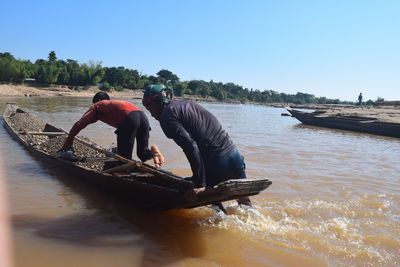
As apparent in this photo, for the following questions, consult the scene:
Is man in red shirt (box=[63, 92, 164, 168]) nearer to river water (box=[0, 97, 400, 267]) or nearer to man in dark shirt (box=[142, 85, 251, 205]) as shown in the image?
river water (box=[0, 97, 400, 267])

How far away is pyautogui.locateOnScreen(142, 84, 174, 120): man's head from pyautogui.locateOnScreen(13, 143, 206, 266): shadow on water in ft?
4.06

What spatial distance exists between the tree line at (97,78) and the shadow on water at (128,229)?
5.64 meters

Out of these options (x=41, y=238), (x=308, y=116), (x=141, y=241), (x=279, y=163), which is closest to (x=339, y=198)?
(x=279, y=163)

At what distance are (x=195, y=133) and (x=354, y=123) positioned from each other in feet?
57.4

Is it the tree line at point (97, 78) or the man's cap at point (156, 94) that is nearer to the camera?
the man's cap at point (156, 94)

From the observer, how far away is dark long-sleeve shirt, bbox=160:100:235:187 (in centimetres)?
263

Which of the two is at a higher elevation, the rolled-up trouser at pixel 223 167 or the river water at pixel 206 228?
the rolled-up trouser at pixel 223 167

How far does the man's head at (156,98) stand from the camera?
2.88m

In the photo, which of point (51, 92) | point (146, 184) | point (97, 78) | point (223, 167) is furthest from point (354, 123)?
point (97, 78)

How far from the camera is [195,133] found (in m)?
2.86

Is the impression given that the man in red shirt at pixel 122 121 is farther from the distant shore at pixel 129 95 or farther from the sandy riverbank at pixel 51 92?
the sandy riverbank at pixel 51 92

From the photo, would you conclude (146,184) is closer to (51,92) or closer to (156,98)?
(156,98)

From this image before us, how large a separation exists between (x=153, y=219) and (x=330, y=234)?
2.01m

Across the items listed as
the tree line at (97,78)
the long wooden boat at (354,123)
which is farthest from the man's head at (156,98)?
the long wooden boat at (354,123)
